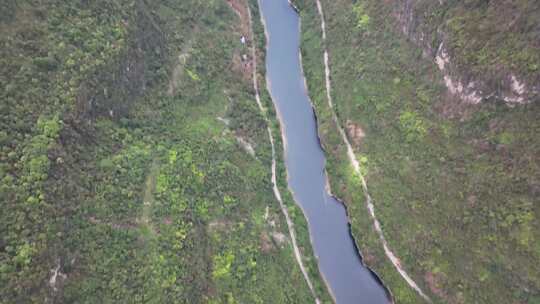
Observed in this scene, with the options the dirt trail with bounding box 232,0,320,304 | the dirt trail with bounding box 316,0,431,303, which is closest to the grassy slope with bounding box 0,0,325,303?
the dirt trail with bounding box 232,0,320,304

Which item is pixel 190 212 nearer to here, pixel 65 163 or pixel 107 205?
pixel 107 205

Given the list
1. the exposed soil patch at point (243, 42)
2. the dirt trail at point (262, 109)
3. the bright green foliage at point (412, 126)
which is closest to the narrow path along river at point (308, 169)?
the dirt trail at point (262, 109)

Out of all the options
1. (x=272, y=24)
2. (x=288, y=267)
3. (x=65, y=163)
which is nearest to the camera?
(x=65, y=163)

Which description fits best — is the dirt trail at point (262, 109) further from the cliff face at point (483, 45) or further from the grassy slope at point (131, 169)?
the cliff face at point (483, 45)

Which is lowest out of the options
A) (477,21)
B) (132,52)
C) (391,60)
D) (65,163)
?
(65,163)

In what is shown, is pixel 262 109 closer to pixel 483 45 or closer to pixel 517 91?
pixel 483 45

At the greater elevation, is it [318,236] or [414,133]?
[414,133]

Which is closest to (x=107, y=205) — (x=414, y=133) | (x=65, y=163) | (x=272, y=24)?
(x=65, y=163)
